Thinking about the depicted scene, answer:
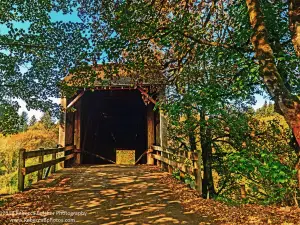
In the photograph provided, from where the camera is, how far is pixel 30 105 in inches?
332

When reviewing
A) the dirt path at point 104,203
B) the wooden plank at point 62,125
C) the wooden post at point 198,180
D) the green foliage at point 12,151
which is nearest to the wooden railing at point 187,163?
the wooden post at point 198,180

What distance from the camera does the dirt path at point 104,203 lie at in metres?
4.51

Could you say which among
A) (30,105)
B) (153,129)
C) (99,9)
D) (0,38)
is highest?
(99,9)

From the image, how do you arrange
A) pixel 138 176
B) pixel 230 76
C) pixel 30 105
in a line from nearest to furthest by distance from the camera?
pixel 230 76 → pixel 30 105 → pixel 138 176

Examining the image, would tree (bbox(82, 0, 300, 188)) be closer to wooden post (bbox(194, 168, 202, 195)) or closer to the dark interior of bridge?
wooden post (bbox(194, 168, 202, 195))

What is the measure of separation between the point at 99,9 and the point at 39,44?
7.04 ft

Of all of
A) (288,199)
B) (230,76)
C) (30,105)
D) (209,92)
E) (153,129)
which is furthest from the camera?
(153,129)

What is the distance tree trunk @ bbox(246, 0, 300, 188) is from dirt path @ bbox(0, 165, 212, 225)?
2402 mm

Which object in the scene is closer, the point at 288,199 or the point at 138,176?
the point at 138,176

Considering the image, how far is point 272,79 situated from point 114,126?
46.8ft

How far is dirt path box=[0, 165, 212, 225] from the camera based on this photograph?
4.51 metres

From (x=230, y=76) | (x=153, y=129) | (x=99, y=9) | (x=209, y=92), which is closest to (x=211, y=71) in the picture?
(x=230, y=76)

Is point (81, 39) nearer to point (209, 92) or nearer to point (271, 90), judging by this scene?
point (209, 92)

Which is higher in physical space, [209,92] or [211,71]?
[211,71]
